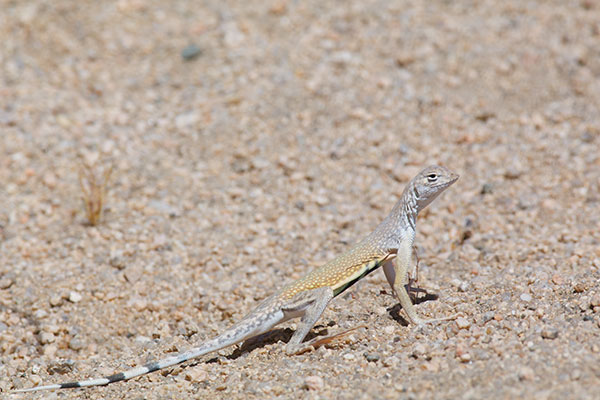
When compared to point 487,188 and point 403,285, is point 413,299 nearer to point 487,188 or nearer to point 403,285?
point 403,285

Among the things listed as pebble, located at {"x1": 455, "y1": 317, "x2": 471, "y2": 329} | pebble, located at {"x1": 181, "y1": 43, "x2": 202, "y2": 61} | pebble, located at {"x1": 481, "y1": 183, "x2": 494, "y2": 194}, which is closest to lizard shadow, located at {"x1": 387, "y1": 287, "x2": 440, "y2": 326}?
pebble, located at {"x1": 455, "y1": 317, "x2": 471, "y2": 329}

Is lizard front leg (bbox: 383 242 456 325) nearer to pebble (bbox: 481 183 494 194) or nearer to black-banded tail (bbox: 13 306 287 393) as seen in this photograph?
black-banded tail (bbox: 13 306 287 393)

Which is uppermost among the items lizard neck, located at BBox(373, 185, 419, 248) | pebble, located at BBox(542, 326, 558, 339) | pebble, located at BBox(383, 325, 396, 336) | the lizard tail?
lizard neck, located at BBox(373, 185, 419, 248)

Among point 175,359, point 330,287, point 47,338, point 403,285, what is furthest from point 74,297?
point 403,285

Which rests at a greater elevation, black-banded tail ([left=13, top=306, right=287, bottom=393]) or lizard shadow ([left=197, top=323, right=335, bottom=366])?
black-banded tail ([left=13, top=306, right=287, bottom=393])

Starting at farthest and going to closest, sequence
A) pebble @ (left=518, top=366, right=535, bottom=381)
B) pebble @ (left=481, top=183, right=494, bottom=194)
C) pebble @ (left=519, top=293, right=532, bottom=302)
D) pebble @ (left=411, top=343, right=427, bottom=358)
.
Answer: pebble @ (left=481, top=183, right=494, bottom=194) < pebble @ (left=519, top=293, right=532, bottom=302) < pebble @ (left=411, top=343, right=427, bottom=358) < pebble @ (left=518, top=366, right=535, bottom=381)

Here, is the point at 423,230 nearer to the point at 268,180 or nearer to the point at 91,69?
the point at 268,180

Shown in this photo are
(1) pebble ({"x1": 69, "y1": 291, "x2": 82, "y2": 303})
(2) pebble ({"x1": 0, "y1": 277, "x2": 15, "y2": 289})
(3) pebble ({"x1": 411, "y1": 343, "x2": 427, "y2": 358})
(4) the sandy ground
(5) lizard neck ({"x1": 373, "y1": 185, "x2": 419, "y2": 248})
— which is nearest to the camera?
(3) pebble ({"x1": 411, "y1": 343, "x2": 427, "y2": 358})
